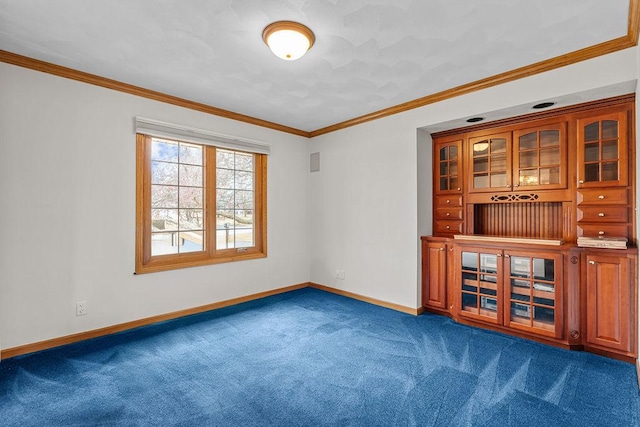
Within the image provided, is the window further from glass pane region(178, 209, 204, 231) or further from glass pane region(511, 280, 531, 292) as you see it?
glass pane region(511, 280, 531, 292)

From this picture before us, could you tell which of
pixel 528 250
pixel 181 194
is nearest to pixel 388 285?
pixel 528 250

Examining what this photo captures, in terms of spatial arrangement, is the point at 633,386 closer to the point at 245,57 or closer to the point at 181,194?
the point at 245,57

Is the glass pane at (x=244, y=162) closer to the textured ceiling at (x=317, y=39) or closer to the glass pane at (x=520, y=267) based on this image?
the textured ceiling at (x=317, y=39)

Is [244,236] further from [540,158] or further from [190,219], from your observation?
[540,158]

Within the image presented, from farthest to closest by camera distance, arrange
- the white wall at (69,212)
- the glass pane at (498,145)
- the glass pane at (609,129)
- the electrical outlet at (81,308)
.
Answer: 1. the glass pane at (498,145)
2. the electrical outlet at (81,308)
3. the glass pane at (609,129)
4. the white wall at (69,212)

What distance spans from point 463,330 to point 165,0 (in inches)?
150

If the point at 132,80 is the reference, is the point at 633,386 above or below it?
below

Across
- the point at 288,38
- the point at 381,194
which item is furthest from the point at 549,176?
the point at 288,38

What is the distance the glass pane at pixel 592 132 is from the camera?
2891 mm

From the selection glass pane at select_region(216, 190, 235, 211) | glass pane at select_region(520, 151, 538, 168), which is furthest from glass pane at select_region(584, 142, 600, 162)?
glass pane at select_region(216, 190, 235, 211)

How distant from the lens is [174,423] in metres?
1.86

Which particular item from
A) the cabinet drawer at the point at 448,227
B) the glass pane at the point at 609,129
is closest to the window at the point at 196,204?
the cabinet drawer at the point at 448,227

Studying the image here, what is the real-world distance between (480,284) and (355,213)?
72.9 inches

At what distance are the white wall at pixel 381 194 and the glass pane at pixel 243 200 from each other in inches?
42.2
